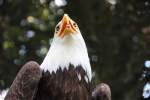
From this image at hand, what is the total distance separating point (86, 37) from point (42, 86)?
373 cm

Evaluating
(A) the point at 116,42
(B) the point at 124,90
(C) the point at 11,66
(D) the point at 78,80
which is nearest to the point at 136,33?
(A) the point at 116,42

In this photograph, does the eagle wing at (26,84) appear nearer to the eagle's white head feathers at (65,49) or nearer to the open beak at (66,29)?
the eagle's white head feathers at (65,49)

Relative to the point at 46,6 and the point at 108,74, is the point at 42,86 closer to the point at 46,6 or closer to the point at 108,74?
the point at 108,74

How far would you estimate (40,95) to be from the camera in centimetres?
741

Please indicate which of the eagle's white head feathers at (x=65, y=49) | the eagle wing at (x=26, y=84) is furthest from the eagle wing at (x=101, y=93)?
the eagle wing at (x=26, y=84)

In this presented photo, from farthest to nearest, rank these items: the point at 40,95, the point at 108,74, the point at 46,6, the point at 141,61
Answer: the point at 46,6, the point at 108,74, the point at 141,61, the point at 40,95

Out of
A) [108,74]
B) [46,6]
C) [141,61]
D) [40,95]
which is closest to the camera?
[40,95]

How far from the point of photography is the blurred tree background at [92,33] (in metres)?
11.0

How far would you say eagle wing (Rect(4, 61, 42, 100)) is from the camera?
23.8ft

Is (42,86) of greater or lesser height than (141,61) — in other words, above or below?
above

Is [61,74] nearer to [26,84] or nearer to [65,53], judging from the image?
[65,53]

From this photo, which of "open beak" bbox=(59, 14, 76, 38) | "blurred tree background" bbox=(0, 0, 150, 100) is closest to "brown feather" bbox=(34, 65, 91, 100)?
"open beak" bbox=(59, 14, 76, 38)

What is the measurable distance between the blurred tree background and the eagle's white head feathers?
3.15m

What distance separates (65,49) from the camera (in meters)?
7.48
